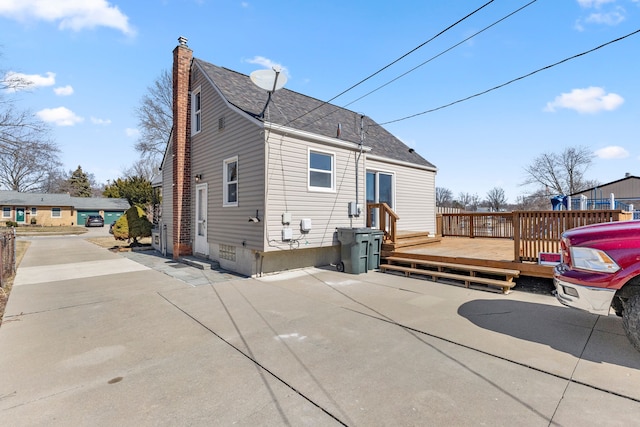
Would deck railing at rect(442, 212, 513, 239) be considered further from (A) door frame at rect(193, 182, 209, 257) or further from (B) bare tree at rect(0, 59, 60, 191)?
(B) bare tree at rect(0, 59, 60, 191)

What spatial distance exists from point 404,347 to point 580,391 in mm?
1599

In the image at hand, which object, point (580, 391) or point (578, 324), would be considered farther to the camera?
point (578, 324)

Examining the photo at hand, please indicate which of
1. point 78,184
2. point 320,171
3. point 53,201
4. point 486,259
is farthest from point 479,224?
point 78,184

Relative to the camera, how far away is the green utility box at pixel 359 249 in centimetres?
816

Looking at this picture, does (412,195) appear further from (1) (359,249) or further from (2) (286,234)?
(2) (286,234)

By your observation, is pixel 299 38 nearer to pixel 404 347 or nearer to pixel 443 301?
pixel 443 301

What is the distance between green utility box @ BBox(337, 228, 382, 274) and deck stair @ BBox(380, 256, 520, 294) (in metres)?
0.39

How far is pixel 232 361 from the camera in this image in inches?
131

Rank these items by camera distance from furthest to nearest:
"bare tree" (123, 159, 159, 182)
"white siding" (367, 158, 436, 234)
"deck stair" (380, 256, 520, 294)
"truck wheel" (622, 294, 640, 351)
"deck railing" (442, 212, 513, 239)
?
"bare tree" (123, 159, 159, 182) → "deck railing" (442, 212, 513, 239) → "white siding" (367, 158, 436, 234) → "deck stair" (380, 256, 520, 294) → "truck wheel" (622, 294, 640, 351)

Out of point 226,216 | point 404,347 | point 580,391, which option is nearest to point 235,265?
point 226,216

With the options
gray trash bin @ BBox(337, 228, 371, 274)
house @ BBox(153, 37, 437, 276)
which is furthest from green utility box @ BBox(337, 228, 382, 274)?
house @ BBox(153, 37, 437, 276)

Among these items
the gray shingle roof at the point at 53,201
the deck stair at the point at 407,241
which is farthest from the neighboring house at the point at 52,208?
the deck stair at the point at 407,241

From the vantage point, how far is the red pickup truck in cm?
330

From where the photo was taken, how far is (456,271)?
7129mm
